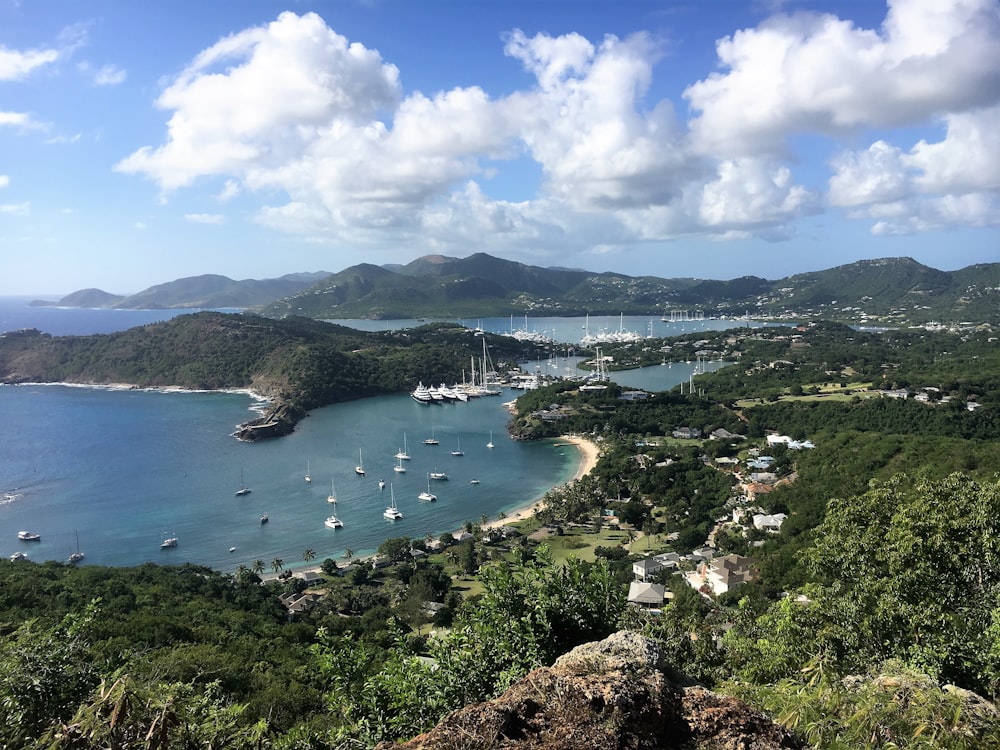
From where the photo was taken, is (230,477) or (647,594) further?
(230,477)

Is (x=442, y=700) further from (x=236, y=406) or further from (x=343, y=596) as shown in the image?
(x=236, y=406)

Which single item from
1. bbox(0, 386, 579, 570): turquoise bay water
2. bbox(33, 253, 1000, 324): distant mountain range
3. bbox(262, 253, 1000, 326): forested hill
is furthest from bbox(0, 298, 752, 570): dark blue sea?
bbox(262, 253, 1000, 326): forested hill

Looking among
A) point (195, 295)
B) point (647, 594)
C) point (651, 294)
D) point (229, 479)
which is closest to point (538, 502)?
point (647, 594)

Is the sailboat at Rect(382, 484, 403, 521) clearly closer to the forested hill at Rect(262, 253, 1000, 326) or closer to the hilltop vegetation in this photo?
the hilltop vegetation

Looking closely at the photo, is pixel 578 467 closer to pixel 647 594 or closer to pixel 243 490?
pixel 647 594

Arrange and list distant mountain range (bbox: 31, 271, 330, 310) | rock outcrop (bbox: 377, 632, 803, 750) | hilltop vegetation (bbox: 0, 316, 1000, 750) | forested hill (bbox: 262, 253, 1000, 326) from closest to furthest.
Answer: rock outcrop (bbox: 377, 632, 803, 750) < hilltop vegetation (bbox: 0, 316, 1000, 750) < forested hill (bbox: 262, 253, 1000, 326) < distant mountain range (bbox: 31, 271, 330, 310)
